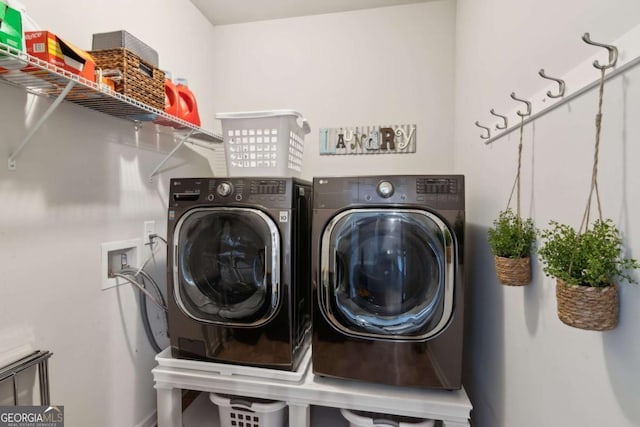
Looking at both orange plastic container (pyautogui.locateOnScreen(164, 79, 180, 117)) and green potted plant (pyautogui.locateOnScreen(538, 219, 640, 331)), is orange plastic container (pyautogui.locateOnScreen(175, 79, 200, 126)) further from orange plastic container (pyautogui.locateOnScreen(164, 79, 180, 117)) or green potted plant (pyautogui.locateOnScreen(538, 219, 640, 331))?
green potted plant (pyautogui.locateOnScreen(538, 219, 640, 331))

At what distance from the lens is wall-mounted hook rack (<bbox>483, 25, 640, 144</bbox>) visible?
647 millimetres

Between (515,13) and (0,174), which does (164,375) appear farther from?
(515,13)

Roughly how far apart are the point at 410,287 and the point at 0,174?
66.2 inches

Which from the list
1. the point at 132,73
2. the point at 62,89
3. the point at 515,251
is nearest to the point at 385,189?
the point at 515,251

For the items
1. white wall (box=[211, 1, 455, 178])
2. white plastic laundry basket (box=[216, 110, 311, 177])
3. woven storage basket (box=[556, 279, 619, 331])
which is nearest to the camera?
woven storage basket (box=[556, 279, 619, 331])

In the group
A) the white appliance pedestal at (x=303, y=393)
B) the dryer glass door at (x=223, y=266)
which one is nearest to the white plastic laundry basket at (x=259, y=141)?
the dryer glass door at (x=223, y=266)

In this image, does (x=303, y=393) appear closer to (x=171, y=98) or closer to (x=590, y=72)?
(x=590, y=72)

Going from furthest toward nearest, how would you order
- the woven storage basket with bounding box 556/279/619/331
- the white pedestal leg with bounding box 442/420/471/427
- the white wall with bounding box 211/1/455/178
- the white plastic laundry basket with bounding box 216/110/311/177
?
the white wall with bounding box 211/1/455/178
the white plastic laundry basket with bounding box 216/110/311/177
the white pedestal leg with bounding box 442/420/471/427
the woven storage basket with bounding box 556/279/619/331

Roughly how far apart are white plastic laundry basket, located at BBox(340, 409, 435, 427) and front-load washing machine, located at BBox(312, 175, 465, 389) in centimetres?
20

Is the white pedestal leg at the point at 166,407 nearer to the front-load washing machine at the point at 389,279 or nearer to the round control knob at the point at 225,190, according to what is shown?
the front-load washing machine at the point at 389,279

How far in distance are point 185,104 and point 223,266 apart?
1086 millimetres

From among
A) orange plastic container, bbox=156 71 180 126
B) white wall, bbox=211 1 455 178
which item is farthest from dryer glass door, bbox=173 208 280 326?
white wall, bbox=211 1 455 178

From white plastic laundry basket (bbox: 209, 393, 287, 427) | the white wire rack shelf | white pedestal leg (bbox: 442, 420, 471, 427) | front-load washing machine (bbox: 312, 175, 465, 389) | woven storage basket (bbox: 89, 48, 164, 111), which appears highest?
woven storage basket (bbox: 89, 48, 164, 111)

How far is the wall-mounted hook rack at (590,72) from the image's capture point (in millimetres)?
647
